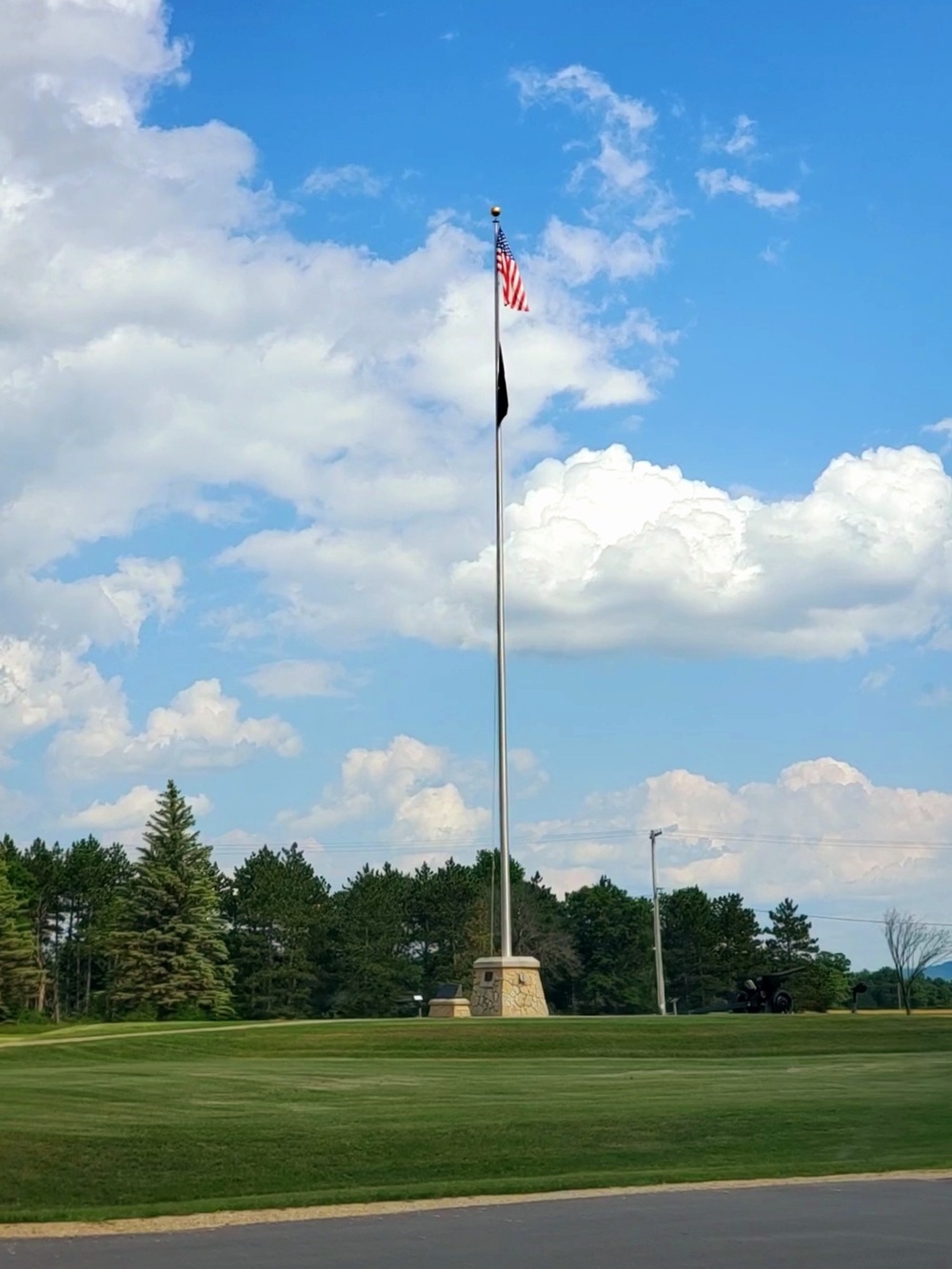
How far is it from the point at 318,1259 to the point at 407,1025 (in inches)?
1093

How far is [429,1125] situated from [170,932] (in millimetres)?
51461

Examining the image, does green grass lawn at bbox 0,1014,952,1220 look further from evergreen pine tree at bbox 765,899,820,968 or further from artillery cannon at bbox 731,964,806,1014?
evergreen pine tree at bbox 765,899,820,968

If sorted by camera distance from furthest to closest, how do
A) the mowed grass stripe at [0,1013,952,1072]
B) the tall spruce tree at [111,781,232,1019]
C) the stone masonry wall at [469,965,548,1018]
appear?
the tall spruce tree at [111,781,232,1019]
the stone masonry wall at [469,965,548,1018]
the mowed grass stripe at [0,1013,952,1072]

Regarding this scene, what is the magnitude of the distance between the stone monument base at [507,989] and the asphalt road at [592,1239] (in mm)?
27916

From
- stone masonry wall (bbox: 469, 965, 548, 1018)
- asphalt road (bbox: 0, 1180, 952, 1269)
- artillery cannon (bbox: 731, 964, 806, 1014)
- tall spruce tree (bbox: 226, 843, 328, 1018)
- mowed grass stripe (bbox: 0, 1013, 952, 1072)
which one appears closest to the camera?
asphalt road (bbox: 0, 1180, 952, 1269)

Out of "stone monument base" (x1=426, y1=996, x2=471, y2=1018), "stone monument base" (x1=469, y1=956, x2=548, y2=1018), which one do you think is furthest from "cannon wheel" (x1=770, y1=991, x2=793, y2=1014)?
"stone monument base" (x1=426, y1=996, x2=471, y2=1018)

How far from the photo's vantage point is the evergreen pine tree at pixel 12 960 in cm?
7025

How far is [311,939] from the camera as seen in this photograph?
88.2 meters

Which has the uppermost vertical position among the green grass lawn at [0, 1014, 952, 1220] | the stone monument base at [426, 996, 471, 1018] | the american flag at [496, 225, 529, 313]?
the american flag at [496, 225, 529, 313]

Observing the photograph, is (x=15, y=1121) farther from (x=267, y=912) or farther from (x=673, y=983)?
(x=673, y=983)

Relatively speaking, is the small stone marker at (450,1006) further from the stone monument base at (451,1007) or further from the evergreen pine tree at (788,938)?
the evergreen pine tree at (788,938)

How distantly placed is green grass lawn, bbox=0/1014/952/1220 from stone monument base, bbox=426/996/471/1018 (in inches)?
476

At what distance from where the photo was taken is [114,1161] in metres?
16.7

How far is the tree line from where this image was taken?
68938 mm
